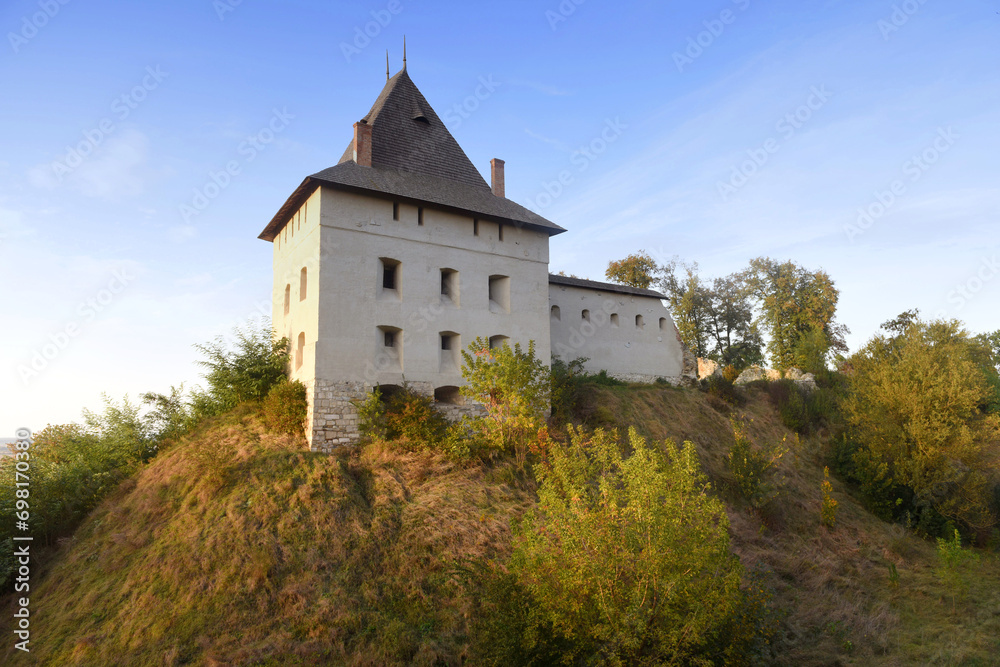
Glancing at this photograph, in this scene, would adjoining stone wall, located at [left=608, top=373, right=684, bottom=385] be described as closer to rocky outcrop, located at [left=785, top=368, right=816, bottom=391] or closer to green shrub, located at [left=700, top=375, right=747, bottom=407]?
green shrub, located at [left=700, top=375, right=747, bottom=407]

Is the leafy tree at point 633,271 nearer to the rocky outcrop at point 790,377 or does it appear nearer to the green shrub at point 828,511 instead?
the rocky outcrop at point 790,377

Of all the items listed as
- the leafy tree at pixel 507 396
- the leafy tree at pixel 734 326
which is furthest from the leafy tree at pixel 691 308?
the leafy tree at pixel 507 396

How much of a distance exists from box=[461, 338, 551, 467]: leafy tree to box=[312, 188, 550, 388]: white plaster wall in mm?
1531

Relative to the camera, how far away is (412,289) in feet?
56.6

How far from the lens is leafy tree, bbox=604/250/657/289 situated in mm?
36031

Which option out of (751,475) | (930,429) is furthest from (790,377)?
(751,475)

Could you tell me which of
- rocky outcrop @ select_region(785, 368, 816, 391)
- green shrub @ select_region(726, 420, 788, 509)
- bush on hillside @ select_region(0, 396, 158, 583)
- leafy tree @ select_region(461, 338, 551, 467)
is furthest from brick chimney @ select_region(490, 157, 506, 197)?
rocky outcrop @ select_region(785, 368, 816, 391)

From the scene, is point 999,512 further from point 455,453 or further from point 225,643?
point 225,643

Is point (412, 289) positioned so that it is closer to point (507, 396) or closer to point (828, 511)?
point (507, 396)

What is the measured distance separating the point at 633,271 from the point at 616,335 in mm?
12727

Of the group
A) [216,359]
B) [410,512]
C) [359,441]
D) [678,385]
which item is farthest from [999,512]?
[216,359]

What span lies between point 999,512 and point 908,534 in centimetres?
371

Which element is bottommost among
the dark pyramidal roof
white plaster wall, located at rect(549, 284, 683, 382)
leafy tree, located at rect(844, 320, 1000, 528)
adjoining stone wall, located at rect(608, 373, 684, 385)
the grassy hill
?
the grassy hill

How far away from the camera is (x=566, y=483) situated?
29.3 ft
